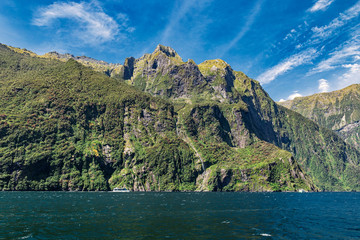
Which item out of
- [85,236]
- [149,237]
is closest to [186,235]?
[149,237]

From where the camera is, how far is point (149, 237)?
37344mm

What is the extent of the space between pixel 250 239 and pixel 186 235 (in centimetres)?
1004

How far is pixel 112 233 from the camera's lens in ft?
131

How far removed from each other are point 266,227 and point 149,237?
981 inches

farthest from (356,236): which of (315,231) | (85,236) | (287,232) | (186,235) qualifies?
(85,236)

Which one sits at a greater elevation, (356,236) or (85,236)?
(85,236)

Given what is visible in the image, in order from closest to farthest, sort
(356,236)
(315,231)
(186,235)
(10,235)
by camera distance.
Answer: (10,235) < (186,235) < (356,236) < (315,231)

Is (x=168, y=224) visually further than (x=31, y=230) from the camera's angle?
Yes

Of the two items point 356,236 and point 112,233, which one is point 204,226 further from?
point 356,236

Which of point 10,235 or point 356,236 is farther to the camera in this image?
point 356,236

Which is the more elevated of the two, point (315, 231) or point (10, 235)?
point (10, 235)

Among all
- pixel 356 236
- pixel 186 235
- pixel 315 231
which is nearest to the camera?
pixel 186 235

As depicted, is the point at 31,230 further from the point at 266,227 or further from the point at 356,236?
the point at 356,236

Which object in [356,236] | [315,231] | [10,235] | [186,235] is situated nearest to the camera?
[10,235]
